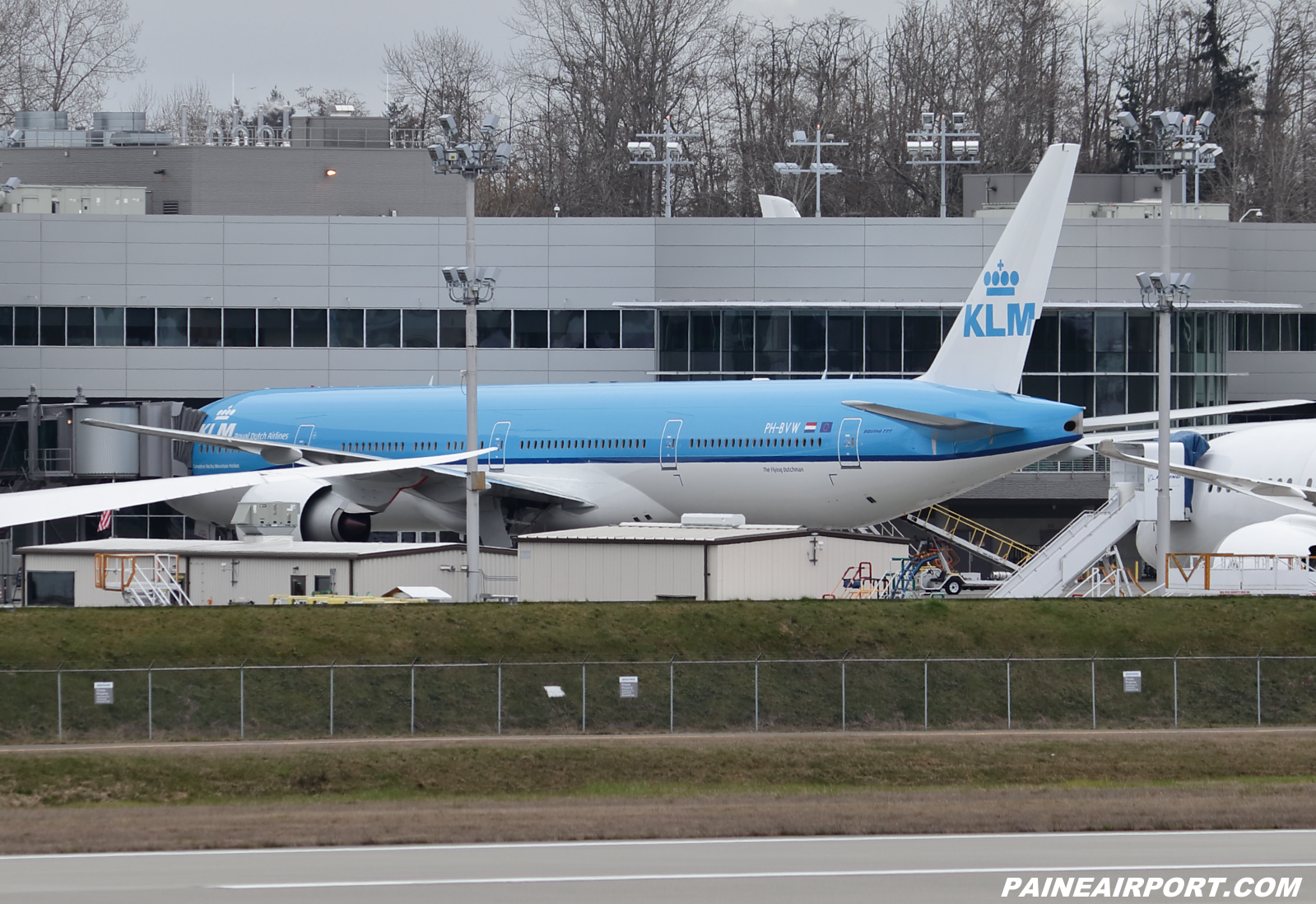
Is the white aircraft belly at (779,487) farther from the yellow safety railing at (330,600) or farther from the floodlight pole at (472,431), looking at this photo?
the yellow safety railing at (330,600)

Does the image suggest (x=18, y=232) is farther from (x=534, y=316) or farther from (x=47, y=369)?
(x=534, y=316)

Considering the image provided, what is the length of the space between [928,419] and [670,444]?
6651mm

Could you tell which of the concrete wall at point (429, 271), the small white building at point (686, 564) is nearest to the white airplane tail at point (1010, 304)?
the small white building at point (686, 564)

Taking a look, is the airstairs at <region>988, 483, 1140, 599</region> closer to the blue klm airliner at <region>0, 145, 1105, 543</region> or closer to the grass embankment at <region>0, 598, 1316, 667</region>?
the blue klm airliner at <region>0, 145, 1105, 543</region>

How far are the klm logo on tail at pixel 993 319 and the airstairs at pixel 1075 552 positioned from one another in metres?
4.98

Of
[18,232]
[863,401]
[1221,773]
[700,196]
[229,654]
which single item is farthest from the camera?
[700,196]

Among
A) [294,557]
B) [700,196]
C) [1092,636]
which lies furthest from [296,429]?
[700,196]

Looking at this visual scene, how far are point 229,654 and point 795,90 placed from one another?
229ft

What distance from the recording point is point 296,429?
4619 cm

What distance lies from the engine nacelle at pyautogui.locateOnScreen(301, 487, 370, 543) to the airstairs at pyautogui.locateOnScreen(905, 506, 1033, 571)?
1839 cm

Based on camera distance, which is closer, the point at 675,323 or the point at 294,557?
the point at 294,557

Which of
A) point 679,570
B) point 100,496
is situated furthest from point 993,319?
point 100,496

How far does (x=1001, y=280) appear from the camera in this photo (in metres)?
39.8

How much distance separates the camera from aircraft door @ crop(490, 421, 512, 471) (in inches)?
1735
